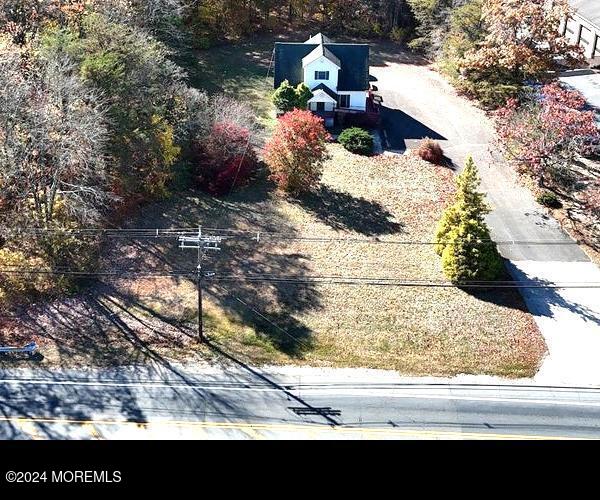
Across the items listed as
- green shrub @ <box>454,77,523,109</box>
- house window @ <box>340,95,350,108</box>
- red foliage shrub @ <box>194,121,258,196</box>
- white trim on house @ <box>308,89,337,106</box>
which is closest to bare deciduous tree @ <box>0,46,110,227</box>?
red foliage shrub @ <box>194,121,258,196</box>

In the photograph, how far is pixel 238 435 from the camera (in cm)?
2156

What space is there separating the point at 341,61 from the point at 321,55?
6.76 ft

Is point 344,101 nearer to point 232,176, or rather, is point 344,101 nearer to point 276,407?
point 232,176

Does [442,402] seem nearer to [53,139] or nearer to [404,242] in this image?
[404,242]

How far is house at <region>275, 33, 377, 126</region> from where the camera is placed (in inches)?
1644

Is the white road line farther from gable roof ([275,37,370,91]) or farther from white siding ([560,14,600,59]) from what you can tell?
white siding ([560,14,600,59])

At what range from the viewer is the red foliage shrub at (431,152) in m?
38.4

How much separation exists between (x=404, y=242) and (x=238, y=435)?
1398 centimetres

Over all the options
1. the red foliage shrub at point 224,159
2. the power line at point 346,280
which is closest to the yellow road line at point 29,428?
the power line at point 346,280

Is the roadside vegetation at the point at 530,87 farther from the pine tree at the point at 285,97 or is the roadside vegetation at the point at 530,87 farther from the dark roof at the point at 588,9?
the pine tree at the point at 285,97

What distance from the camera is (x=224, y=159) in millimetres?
35625

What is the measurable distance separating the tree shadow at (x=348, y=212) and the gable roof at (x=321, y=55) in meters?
10.4

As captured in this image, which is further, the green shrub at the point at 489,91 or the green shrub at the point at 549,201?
the green shrub at the point at 489,91

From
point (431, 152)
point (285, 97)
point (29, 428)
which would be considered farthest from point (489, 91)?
point (29, 428)
